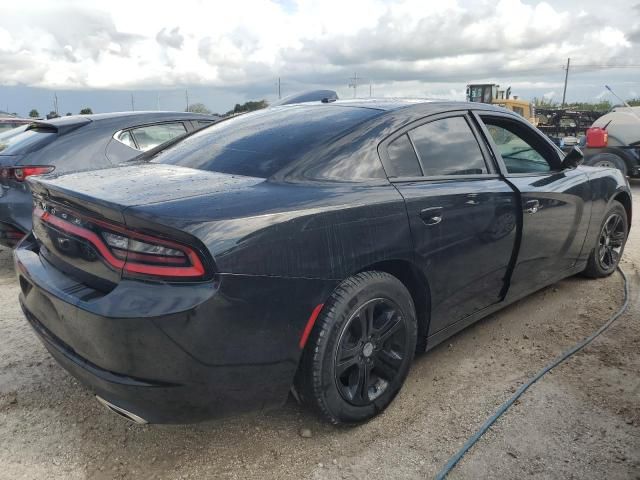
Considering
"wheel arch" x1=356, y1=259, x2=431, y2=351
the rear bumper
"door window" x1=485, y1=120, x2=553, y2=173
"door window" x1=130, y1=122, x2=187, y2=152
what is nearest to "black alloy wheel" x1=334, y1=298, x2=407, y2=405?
"wheel arch" x1=356, y1=259, x2=431, y2=351

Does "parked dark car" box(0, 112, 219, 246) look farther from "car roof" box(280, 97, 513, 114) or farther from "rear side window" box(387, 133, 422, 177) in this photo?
"rear side window" box(387, 133, 422, 177)

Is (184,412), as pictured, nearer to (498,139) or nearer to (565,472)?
(565,472)

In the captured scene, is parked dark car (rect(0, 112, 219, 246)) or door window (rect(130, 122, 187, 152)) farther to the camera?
door window (rect(130, 122, 187, 152))

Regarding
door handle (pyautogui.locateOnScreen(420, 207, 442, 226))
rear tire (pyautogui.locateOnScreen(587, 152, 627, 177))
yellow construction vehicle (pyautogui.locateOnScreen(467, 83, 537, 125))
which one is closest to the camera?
door handle (pyautogui.locateOnScreen(420, 207, 442, 226))

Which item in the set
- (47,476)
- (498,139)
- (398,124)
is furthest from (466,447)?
(498,139)

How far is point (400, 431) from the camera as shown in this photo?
2.56 metres

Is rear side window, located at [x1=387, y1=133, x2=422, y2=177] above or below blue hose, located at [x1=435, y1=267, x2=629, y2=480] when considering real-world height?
above

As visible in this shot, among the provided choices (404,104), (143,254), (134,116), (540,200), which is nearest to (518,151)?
(540,200)

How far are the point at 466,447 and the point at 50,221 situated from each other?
7.10 feet

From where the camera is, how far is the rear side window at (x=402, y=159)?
2.71 meters

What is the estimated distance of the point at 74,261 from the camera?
224 cm

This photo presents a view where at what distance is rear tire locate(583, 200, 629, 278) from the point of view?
4480 mm

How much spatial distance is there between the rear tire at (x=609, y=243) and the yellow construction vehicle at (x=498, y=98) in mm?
15455

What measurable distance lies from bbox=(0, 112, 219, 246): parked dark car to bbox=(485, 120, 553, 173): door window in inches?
104
